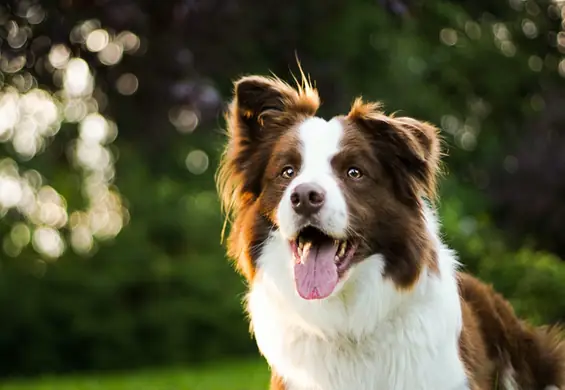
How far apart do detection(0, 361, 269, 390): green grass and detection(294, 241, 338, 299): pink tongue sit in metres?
6.00

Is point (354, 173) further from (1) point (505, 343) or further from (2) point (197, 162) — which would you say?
(2) point (197, 162)

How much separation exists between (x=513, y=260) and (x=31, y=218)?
499 inches

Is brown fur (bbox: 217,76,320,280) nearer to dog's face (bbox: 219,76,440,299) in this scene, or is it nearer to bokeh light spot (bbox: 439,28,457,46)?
dog's face (bbox: 219,76,440,299)

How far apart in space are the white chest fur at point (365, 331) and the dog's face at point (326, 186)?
98 mm

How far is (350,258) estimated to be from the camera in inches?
195

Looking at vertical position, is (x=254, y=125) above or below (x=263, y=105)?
below

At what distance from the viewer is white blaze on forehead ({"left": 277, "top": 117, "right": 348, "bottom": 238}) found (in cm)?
477

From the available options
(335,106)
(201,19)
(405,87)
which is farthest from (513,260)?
(405,87)

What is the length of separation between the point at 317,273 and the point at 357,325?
402 mm

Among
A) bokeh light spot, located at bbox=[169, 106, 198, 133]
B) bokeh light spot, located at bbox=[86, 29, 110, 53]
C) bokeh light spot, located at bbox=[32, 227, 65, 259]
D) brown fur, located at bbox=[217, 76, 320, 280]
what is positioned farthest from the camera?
bokeh light spot, located at bbox=[32, 227, 65, 259]

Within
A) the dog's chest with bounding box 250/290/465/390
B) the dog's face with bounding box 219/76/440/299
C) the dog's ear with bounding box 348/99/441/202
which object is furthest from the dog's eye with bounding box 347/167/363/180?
the dog's chest with bounding box 250/290/465/390

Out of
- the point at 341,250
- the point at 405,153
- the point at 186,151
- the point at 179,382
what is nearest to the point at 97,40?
the point at 405,153

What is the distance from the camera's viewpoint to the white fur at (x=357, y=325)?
5027 mm

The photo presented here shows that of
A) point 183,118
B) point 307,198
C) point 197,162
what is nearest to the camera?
point 307,198
